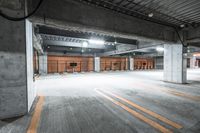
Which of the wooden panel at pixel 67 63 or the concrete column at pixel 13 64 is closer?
the concrete column at pixel 13 64

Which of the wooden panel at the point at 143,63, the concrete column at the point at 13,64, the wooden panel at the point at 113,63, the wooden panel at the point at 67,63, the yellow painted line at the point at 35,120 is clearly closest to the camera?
the yellow painted line at the point at 35,120

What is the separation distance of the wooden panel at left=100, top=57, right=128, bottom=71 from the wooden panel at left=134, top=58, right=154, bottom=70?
339 centimetres

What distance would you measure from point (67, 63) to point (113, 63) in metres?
9.47

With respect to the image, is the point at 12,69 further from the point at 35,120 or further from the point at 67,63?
the point at 67,63

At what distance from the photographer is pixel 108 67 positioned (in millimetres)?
23281

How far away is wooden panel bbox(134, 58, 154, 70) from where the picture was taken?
26.5 meters

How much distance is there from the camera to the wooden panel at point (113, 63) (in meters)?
22.7

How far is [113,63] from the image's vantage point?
23.8m

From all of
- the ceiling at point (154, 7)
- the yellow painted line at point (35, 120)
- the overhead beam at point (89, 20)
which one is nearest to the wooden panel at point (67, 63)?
the overhead beam at point (89, 20)

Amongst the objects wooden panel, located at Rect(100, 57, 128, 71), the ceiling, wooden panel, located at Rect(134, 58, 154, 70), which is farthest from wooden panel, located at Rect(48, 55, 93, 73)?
the ceiling

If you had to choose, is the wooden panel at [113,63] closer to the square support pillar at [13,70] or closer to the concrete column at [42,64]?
the concrete column at [42,64]

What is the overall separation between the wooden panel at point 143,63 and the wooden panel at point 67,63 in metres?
11.4

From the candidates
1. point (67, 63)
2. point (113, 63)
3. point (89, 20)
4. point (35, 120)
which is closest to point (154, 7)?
point (89, 20)

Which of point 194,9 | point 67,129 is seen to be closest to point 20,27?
point 67,129
